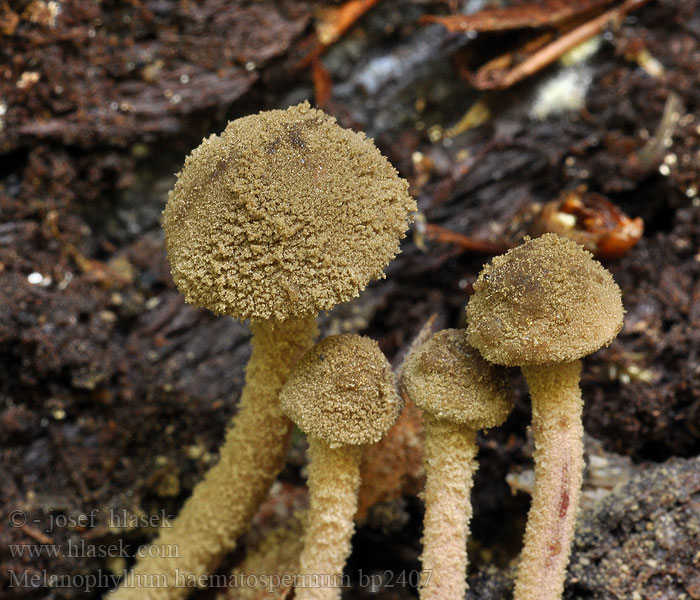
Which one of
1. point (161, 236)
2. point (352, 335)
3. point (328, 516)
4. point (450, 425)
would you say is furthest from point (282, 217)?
point (161, 236)

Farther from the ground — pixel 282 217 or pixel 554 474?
pixel 282 217

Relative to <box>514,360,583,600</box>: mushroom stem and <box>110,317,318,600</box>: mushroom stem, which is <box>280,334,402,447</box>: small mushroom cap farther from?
<box>514,360,583,600</box>: mushroom stem

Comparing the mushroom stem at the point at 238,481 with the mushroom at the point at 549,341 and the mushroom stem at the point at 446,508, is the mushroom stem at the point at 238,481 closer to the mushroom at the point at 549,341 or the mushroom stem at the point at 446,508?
the mushroom stem at the point at 446,508

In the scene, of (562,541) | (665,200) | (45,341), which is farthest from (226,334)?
(665,200)

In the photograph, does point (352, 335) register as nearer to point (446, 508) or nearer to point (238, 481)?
point (446, 508)
